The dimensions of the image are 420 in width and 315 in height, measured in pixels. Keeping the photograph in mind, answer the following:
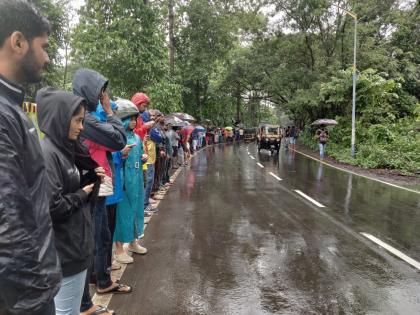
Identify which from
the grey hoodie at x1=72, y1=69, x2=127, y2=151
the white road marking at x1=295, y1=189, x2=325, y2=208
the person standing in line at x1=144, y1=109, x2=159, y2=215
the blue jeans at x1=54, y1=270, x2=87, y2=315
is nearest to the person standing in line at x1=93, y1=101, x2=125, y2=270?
the grey hoodie at x1=72, y1=69, x2=127, y2=151

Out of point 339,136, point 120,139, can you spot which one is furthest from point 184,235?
point 339,136

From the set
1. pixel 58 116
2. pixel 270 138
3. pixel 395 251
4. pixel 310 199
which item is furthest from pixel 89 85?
pixel 270 138

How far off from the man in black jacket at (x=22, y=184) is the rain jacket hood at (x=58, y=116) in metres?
0.69

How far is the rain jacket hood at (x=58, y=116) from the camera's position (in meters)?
2.36

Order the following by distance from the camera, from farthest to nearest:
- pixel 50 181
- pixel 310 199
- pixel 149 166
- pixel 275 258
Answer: pixel 310 199 → pixel 149 166 → pixel 275 258 → pixel 50 181

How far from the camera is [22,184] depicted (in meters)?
1.46

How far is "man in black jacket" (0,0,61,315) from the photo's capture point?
4.61ft

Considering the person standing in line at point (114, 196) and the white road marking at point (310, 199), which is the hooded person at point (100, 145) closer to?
the person standing in line at point (114, 196)

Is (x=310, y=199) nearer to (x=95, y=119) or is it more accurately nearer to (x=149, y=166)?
(x=149, y=166)

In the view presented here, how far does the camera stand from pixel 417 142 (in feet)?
60.3

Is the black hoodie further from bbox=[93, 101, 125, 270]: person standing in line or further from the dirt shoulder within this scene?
the dirt shoulder

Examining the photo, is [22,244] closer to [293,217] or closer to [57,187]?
[57,187]

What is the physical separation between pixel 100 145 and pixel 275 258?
2.89m

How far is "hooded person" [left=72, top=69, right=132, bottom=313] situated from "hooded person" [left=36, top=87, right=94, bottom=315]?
0.85 meters
